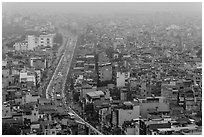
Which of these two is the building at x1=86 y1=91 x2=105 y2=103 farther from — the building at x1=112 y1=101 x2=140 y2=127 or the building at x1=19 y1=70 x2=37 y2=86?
the building at x1=19 y1=70 x2=37 y2=86

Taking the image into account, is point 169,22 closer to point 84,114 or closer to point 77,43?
point 77,43

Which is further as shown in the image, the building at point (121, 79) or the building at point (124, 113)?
the building at point (121, 79)

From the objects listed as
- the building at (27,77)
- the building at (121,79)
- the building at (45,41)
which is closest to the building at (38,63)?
the building at (27,77)

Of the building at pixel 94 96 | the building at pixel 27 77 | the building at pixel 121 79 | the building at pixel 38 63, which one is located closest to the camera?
the building at pixel 94 96

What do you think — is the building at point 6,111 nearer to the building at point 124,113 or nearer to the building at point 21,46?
the building at point 124,113

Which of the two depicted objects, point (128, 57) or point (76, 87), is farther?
point (128, 57)

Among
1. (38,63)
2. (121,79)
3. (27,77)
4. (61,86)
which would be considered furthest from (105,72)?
(38,63)

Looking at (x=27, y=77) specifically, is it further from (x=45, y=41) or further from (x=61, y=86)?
(x=45, y=41)

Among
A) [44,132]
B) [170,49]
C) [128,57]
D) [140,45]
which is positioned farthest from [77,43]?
[44,132]

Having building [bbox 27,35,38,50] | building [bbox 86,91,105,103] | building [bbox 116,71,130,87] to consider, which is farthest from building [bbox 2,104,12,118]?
building [bbox 27,35,38,50]
